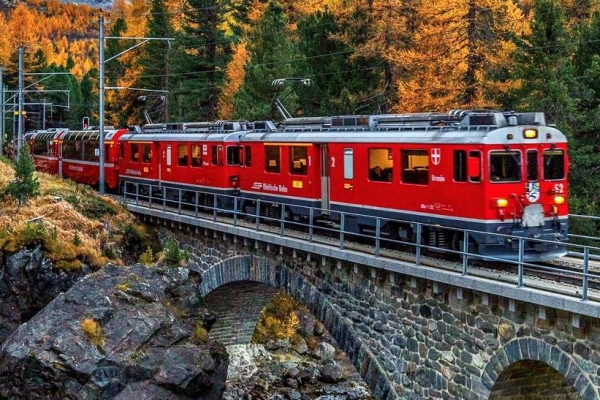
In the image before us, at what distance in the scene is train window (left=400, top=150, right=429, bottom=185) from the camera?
719 inches

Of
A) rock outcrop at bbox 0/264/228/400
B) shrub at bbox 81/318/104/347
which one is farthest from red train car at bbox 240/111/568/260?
shrub at bbox 81/318/104/347

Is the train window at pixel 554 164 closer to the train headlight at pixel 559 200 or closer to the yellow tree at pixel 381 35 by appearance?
the train headlight at pixel 559 200

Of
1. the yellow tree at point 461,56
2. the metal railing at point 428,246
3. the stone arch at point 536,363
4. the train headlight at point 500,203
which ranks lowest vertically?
the stone arch at point 536,363

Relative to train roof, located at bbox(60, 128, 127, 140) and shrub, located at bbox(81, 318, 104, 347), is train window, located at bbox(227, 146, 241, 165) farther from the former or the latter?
train roof, located at bbox(60, 128, 127, 140)

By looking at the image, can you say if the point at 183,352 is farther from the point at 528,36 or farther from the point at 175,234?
the point at 528,36

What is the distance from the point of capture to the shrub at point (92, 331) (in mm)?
20703

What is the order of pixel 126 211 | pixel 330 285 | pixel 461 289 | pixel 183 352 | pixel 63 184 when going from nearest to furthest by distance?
pixel 461 289
pixel 330 285
pixel 183 352
pixel 126 211
pixel 63 184

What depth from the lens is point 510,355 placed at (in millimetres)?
14500

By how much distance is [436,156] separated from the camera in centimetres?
1784

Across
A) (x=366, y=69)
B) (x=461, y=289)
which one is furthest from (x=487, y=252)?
(x=366, y=69)

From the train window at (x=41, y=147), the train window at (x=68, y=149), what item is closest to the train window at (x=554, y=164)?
the train window at (x=68, y=149)

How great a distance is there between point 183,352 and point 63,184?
13.7 metres

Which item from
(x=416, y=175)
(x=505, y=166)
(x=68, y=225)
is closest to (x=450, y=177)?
(x=505, y=166)

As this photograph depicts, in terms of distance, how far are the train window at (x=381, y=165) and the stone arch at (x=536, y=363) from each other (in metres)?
5.90
